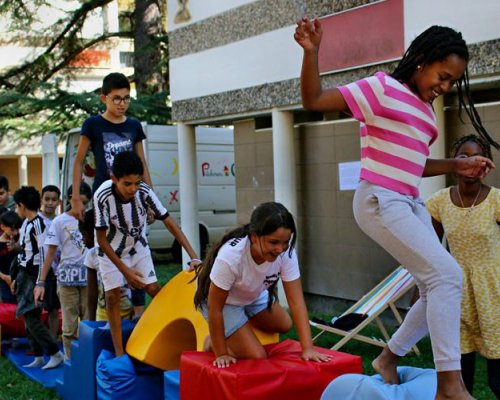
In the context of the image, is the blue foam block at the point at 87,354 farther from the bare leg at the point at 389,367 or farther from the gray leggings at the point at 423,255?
the gray leggings at the point at 423,255

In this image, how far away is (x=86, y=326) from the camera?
6.39m

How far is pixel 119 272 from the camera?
6.21 meters

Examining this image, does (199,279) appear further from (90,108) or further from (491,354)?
(90,108)

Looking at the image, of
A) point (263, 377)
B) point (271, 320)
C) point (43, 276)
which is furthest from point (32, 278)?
point (263, 377)

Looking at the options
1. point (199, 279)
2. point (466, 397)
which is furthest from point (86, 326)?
point (466, 397)

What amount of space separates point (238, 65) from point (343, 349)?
4103mm

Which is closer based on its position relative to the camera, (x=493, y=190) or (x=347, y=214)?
(x=493, y=190)

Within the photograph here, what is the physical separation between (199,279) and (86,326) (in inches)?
73.6

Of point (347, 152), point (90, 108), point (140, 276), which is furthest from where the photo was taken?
point (90, 108)

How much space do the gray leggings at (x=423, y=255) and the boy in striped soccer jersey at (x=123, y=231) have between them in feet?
7.99

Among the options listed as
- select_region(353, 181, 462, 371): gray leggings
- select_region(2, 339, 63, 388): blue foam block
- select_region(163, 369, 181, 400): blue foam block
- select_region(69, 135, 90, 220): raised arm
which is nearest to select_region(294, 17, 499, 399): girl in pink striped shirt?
select_region(353, 181, 462, 371): gray leggings

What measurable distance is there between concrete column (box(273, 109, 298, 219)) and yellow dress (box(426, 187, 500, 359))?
5070 mm

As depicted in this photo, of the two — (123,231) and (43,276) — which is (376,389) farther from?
(43,276)

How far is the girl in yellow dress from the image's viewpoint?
4609 mm
